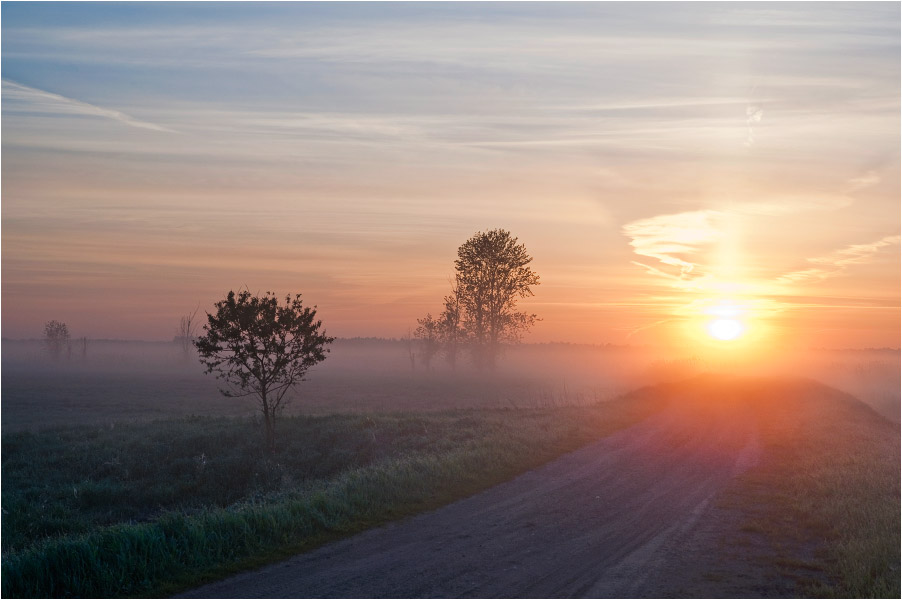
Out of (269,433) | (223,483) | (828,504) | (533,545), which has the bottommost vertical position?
(223,483)

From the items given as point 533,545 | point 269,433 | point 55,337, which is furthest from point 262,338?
point 55,337

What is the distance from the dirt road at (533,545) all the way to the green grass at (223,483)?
3.01 feet

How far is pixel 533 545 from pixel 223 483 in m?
17.6

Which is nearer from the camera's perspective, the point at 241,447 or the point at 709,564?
the point at 709,564

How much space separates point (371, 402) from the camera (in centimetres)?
5741

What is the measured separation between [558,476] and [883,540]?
27.3 feet

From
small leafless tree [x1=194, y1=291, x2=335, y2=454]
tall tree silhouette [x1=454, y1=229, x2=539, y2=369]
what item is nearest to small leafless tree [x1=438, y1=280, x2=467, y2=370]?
tall tree silhouette [x1=454, y1=229, x2=539, y2=369]

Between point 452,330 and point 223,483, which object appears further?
point 452,330

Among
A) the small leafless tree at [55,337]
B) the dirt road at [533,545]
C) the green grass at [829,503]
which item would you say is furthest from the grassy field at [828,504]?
the small leafless tree at [55,337]

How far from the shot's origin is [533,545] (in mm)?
12406

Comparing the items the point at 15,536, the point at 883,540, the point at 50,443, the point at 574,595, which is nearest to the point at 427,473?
the point at 574,595

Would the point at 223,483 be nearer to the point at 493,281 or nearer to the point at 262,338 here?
the point at 262,338

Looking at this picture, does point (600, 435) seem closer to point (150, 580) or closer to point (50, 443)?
point (150, 580)

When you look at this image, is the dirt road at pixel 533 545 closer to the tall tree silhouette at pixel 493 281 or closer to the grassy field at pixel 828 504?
the grassy field at pixel 828 504
